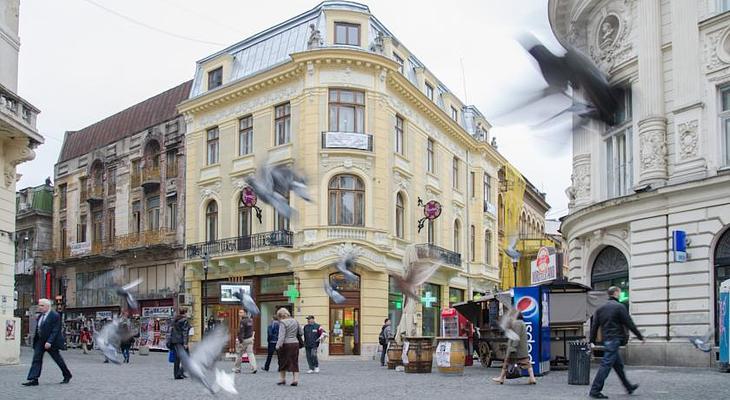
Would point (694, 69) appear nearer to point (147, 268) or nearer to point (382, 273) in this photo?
point (382, 273)

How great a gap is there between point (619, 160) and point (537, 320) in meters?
8.01

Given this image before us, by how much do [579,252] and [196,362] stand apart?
20225 mm

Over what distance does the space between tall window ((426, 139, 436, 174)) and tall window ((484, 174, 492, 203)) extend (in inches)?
309

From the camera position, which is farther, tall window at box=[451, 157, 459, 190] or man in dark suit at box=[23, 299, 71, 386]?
tall window at box=[451, 157, 459, 190]

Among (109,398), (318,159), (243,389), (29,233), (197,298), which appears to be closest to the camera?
(109,398)

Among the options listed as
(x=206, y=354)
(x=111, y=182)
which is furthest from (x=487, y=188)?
(x=206, y=354)

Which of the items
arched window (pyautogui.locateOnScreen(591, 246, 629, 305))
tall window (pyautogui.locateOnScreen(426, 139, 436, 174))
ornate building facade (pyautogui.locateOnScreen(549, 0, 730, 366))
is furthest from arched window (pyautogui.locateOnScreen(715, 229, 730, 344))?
tall window (pyautogui.locateOnScreen(426, 139, 436, 174))

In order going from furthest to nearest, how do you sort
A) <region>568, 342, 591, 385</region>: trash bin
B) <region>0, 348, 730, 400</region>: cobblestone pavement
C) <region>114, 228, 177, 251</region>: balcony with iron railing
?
<region>114, 228, 177, 251</region>: balcony with iron railing < <region>568, 342, 591, 385</region>: trash bin < <region>0, 348, 730, 400</region>: cobblestone pavement

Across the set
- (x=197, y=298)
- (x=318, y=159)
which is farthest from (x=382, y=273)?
(x=197, y=298)

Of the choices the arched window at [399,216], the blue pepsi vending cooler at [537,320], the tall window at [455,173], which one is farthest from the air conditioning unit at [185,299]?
the blue pepsi vending cooler at [537,320]

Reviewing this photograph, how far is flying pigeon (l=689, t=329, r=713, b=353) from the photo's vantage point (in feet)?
68.2

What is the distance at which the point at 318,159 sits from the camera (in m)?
36.0

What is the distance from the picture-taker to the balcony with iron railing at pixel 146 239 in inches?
1703

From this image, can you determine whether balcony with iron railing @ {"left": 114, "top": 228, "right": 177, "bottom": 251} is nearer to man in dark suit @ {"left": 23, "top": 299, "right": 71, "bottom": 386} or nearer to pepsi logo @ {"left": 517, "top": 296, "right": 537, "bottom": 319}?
pepsi logo @ {"left": 517, "top": 296, "right": 537, "bottom": 319}
